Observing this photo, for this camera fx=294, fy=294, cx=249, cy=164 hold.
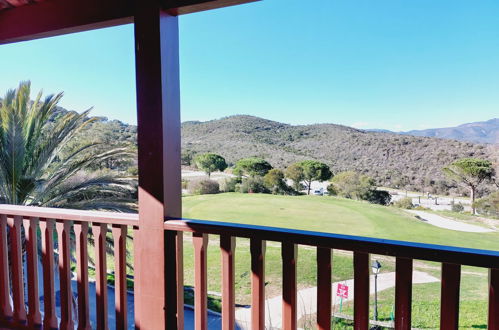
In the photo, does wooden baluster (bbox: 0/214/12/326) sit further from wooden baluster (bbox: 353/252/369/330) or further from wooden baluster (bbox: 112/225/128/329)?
wooden baluster (bbox: 353/252/369/330)

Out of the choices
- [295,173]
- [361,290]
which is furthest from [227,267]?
[295,173]

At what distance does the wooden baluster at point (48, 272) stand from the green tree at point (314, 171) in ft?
5.92

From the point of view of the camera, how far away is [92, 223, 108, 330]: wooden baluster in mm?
1769

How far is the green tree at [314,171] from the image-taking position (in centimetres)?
231

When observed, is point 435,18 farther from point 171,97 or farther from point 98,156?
point 98,156

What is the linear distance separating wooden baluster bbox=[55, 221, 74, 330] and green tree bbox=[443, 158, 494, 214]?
2541 millimetres

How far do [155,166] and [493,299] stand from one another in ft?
5.30

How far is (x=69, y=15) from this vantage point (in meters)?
1.88

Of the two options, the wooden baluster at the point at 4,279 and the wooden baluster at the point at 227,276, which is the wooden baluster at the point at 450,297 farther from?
the wooden baluster at the point at 4,279

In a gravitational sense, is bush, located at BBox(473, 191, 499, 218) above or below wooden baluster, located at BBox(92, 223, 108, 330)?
above

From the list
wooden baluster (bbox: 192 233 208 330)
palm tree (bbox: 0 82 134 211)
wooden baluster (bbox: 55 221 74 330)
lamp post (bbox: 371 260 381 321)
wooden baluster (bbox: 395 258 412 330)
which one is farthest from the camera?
palm tree (bbox: 0 82 134 211)

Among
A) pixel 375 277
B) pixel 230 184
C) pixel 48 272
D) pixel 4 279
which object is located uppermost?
pixel 230 184

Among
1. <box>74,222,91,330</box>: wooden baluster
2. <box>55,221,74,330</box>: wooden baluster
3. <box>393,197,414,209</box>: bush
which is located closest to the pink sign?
<box>393,197,414,209</box>: bush

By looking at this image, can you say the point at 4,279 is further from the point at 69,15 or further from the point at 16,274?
the point at 69,15
